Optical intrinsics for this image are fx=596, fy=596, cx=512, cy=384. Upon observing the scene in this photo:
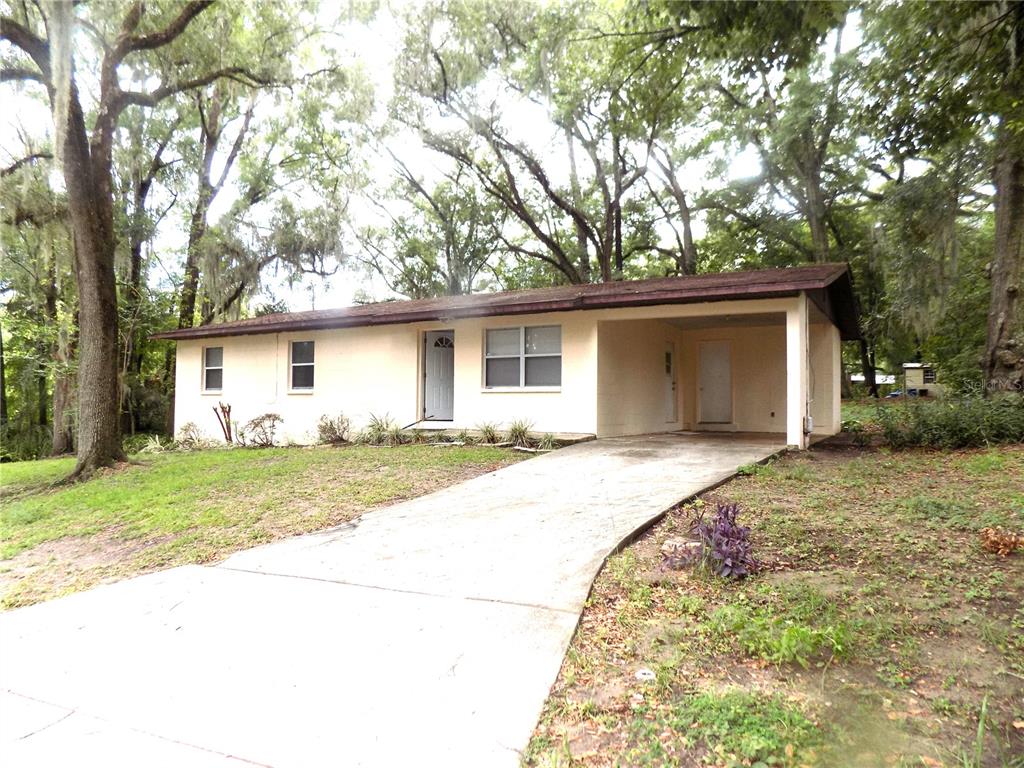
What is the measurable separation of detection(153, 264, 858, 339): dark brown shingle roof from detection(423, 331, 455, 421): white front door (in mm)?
925

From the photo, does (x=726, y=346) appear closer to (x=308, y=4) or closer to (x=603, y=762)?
(x=308, y=4)

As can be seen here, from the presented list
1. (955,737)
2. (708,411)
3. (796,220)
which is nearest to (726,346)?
(708,411)

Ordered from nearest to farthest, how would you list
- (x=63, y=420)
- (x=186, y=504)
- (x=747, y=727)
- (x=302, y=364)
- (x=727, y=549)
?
1. (x=747, y=727)
2. (x=727, y=549)
3. (x=186, y=504)
4. (x=302, y=364)
5. (x=63, y=420)

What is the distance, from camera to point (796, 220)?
70.8ft

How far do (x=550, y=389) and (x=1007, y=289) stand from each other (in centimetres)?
803

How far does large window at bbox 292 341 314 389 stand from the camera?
14.1m

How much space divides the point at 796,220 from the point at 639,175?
20.0ft

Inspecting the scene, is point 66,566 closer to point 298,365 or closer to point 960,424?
point 298,365

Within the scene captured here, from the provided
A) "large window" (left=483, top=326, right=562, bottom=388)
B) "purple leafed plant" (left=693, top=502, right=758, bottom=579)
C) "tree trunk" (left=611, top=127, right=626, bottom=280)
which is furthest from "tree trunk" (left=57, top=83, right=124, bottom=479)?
"tree trunk" (left=611, top=127, right=626, bottom=280)

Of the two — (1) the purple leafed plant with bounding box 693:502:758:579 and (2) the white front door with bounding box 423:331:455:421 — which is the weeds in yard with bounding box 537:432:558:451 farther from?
(1) the purple leafed plant with bounding box 693:502:758:579

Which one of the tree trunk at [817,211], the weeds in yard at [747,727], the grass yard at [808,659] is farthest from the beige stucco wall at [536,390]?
the tree trunk at [817,211]

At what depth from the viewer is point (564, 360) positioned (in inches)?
444

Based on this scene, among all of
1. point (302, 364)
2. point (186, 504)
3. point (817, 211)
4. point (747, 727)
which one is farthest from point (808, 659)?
point (817, 211)

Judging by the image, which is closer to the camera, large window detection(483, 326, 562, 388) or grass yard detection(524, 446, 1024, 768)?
grass yard detection(524, 446, 1024, 768)
